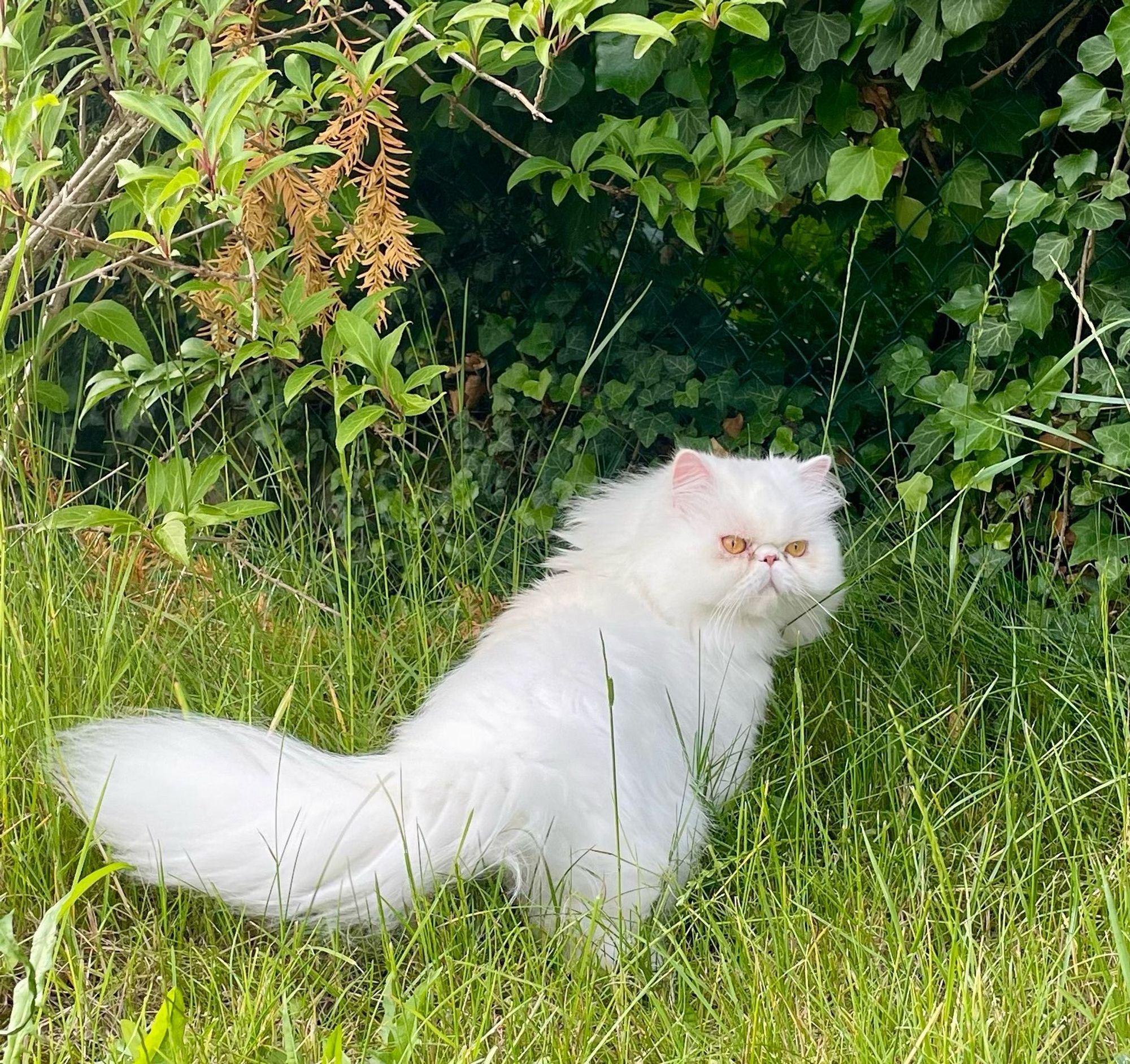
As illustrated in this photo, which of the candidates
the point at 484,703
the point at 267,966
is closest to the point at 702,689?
the point at 484,703

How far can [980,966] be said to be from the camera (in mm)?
1680

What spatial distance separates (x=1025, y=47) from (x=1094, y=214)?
0.41 m

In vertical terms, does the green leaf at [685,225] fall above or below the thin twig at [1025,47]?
below

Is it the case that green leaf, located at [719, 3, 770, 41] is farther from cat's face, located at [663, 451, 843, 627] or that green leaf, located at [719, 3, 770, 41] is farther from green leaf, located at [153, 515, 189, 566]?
green leaf, located at [153, 515, 189, 566]

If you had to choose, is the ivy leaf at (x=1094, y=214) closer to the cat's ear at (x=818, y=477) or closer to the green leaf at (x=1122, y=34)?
the green leaf at (x=1122, y=34)

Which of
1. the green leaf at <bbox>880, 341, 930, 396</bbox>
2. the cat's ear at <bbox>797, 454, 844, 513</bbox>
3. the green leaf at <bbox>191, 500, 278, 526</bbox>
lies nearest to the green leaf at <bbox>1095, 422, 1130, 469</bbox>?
the green leaf at <bbox>880, 341, 930, 396</bbox>

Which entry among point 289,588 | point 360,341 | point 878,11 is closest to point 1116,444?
point 878,11

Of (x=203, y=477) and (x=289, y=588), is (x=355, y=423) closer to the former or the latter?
(x=203, y=477)

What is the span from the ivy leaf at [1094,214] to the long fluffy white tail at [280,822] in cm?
170

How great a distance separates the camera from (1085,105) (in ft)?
7.94

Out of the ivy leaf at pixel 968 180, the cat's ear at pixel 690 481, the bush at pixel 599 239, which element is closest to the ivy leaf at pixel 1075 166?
the bush at pixel 599 239

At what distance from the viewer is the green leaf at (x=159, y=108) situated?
1.72 meters

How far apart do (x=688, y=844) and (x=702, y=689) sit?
0.30 metres

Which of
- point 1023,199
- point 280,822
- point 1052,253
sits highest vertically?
point 1023,199
